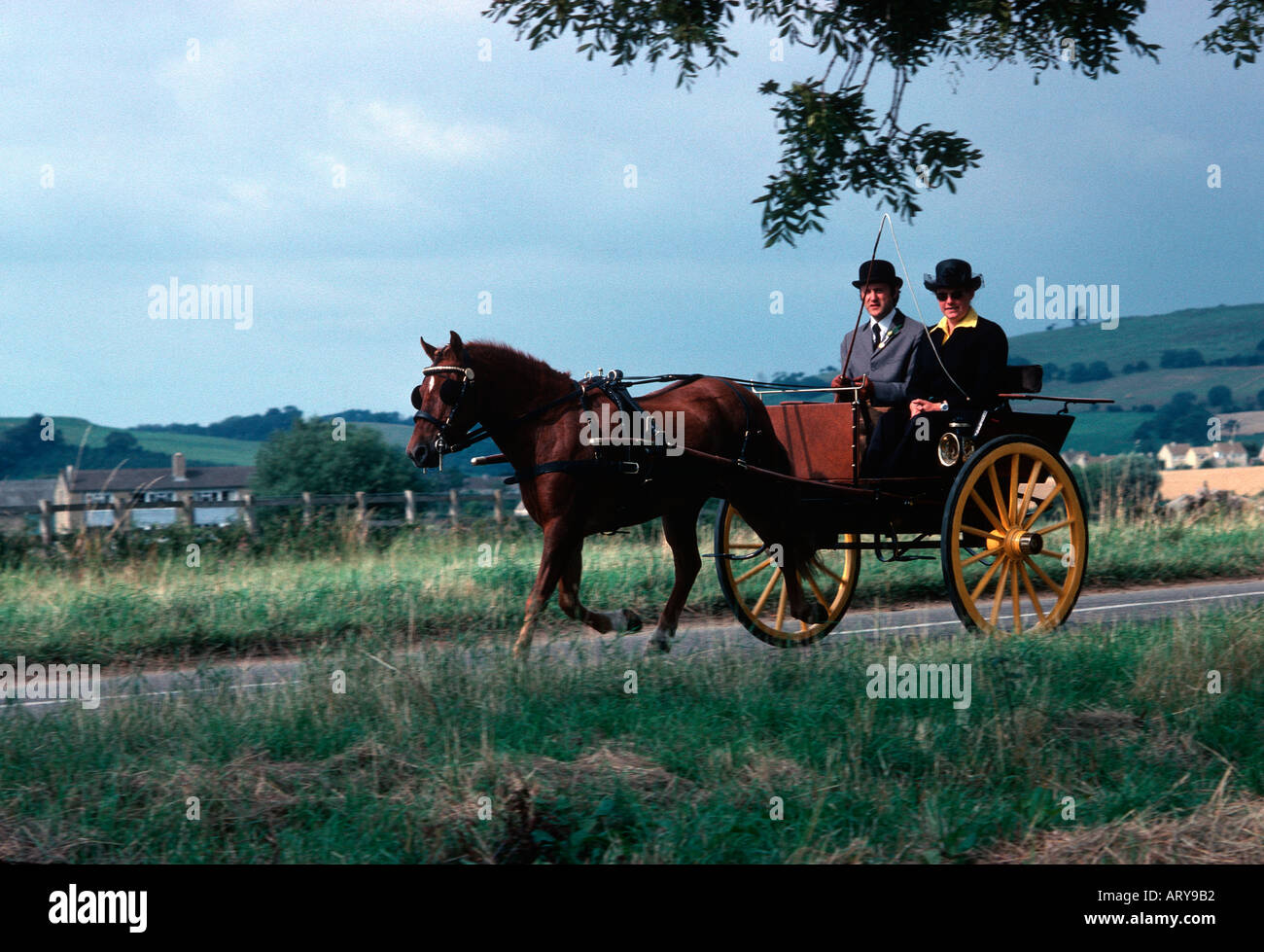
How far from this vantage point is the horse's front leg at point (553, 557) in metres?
7.20

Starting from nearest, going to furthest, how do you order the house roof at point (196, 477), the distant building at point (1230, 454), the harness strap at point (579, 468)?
the harness strap at point (579, 468) → the house roof at point (196, 477) → the distant building at point (1230, 454)

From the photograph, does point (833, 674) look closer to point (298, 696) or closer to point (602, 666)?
point (602, 666)

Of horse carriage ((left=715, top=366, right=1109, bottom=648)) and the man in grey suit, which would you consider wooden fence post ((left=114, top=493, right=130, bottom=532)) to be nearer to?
horse carriage ((left=715, top=366, right=1109, bottom=648))

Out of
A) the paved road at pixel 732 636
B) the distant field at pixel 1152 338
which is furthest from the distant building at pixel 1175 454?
the paved road at pixel 732 636

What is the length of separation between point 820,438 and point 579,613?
225 cm

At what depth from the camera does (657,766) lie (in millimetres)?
5066

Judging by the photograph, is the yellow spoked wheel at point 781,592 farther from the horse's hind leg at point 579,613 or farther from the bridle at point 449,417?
the bridle at point 449,417

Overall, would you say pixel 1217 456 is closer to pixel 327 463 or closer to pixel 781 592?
pixel 327 463

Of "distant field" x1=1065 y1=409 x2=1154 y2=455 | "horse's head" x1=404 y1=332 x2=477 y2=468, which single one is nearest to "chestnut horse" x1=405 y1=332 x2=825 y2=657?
"horse's head" x1=404 y1=332 x2=477 y2=468

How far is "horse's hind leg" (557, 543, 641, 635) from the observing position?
25.6 feet

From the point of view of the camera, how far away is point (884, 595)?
11859 millimetres

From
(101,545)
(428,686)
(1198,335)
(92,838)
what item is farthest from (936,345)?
(1198,335)

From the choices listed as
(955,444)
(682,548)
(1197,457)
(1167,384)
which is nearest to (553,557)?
(682,548)

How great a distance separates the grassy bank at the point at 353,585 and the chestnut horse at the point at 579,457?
Result: 65.5 inches
